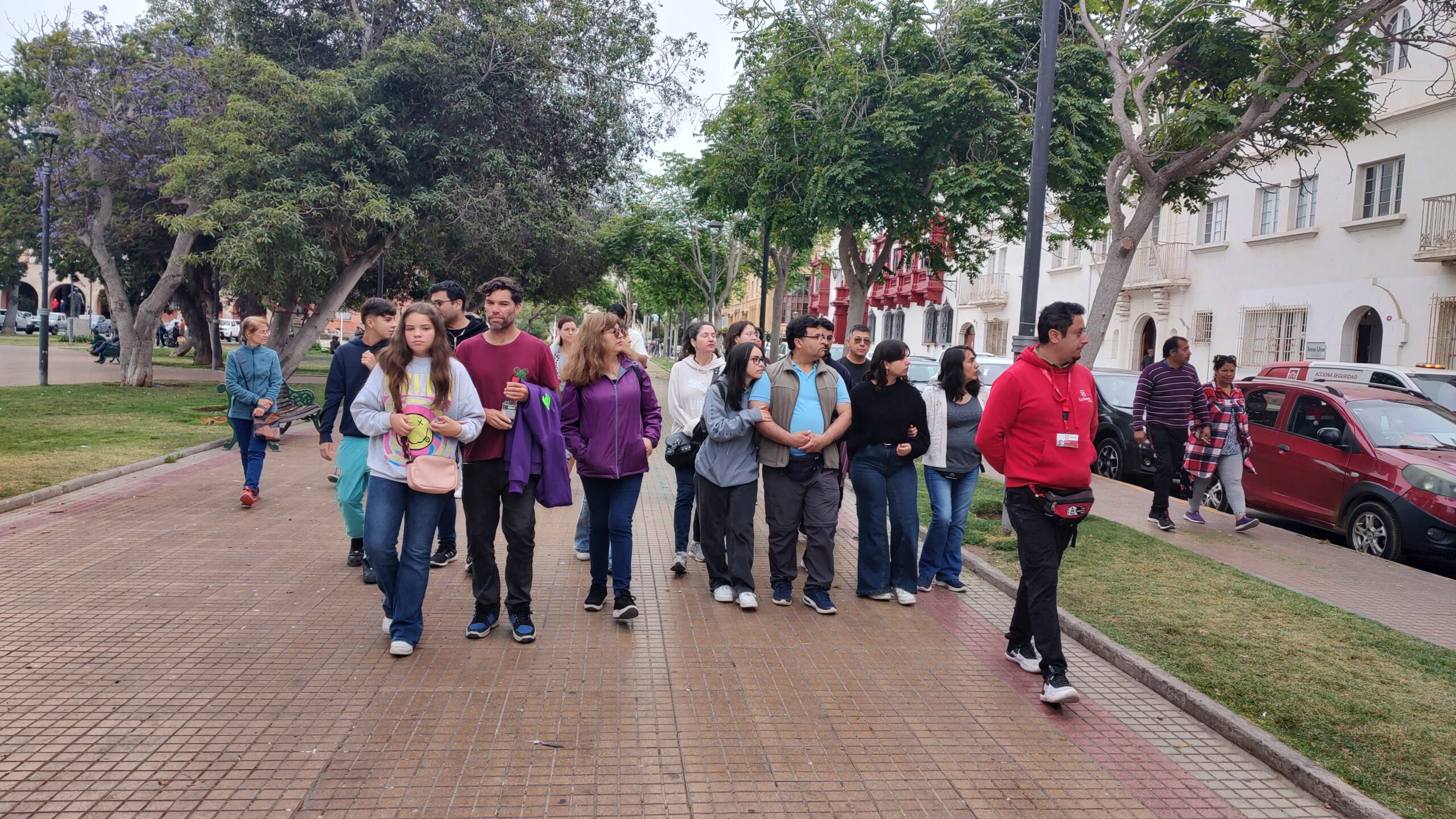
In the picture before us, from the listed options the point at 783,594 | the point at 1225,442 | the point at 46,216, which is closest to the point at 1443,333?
the point at 1225,442

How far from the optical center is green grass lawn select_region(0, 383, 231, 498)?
10.7 meters

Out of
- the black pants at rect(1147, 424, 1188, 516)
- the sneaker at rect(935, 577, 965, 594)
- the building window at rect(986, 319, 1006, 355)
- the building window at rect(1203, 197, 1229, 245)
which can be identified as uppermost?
the building window at rect(1203, 197, 1229, 245)

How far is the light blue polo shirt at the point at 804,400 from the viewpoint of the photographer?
6.41 metres

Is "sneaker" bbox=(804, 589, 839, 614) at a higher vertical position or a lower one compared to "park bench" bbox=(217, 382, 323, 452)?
lower

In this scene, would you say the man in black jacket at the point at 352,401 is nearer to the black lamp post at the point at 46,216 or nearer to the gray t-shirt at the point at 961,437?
the gray t-shirt at the point at 961,437

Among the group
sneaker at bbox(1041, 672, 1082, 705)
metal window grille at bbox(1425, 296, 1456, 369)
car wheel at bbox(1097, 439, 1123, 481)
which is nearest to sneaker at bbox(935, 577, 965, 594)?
sneaker at bbox(1041, 672, 1082, 705)

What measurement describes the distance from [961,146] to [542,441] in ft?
39.4

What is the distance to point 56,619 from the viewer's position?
570 cm

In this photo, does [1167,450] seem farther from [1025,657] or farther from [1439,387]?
[1439,387]

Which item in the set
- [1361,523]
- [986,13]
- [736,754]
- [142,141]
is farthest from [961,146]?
[142,141]

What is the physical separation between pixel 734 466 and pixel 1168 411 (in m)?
5.32

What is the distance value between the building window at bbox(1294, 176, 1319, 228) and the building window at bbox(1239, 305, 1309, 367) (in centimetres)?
194

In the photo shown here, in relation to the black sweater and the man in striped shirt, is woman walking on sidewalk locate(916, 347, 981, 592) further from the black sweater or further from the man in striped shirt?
the man in striped shirt

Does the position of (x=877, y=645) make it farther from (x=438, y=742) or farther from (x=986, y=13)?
(x=986, y=13)
